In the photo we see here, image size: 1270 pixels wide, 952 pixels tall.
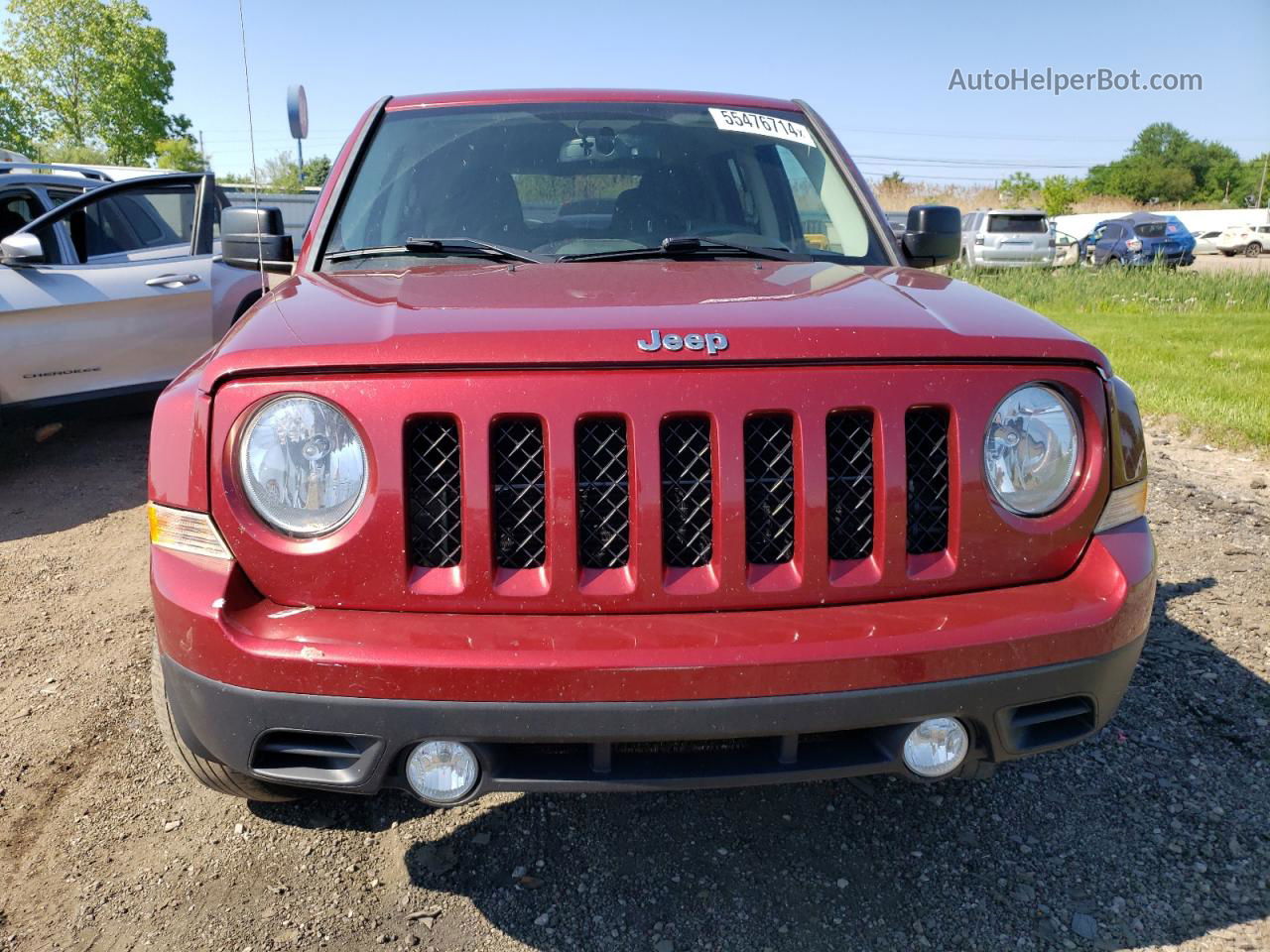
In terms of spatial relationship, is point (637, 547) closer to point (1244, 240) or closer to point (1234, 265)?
point (1234, 265)

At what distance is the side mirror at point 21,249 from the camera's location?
4.85m

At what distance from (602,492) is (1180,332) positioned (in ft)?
34.0

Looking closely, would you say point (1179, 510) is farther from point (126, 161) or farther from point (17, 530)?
point (126, 161)

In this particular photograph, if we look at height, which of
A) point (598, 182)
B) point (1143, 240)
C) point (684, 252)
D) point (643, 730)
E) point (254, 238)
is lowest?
point (643, 730)

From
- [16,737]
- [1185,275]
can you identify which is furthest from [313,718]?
[1185,275]

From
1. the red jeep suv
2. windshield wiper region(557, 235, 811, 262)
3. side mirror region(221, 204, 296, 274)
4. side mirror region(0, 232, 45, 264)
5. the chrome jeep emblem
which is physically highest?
side mirror region(0, 232, 45, 264)

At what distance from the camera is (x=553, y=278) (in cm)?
221

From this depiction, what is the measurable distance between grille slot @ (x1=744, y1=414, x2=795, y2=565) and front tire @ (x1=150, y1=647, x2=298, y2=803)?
3.53 feet

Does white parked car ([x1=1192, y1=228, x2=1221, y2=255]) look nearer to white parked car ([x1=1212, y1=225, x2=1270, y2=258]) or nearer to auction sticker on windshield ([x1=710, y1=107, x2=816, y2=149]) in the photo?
white parked car ([x1=1212, y1=225, x2=1270, y2=258])

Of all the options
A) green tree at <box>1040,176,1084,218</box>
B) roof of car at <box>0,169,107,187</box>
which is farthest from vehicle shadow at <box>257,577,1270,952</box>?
green tree at <box>1040,176,1084,218</box>

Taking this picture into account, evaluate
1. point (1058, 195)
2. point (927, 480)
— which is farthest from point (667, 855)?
point (1058, 195)

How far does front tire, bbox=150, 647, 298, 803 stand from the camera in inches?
76.2

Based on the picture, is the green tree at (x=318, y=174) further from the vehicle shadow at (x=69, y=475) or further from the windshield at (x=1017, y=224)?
the windshield at (x=1017, y=224)

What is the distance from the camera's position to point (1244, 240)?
3622cm
